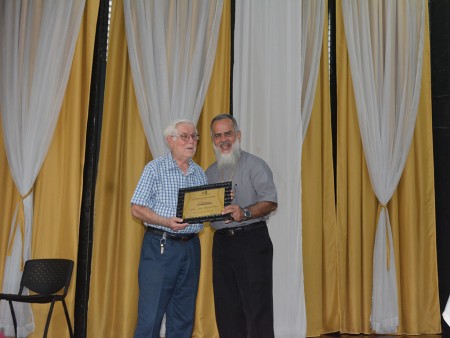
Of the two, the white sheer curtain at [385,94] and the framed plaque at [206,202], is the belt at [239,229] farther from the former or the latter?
the white sheer curtain at [385,94]

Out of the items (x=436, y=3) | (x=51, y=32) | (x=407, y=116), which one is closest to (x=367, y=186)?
(x=407, y=116)

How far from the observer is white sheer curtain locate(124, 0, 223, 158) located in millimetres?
4984

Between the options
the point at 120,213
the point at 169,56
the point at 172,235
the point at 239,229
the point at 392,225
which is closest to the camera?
the point at 172,235

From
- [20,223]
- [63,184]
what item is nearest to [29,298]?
[20,223]

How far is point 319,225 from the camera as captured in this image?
5.42 meters

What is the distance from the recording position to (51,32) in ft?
16.0

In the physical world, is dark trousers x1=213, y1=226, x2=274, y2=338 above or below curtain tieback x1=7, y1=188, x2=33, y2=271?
below

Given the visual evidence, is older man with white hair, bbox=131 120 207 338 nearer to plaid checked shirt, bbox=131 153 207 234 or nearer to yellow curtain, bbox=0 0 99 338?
plaid checked shirt, bbox=131 153 207 234

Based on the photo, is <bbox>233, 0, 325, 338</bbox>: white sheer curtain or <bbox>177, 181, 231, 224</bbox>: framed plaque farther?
<bbox>233, 0, 325, 338</bbox>: white sheer curtain

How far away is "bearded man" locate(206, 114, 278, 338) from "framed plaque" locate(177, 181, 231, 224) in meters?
0.10

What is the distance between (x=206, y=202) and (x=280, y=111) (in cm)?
206

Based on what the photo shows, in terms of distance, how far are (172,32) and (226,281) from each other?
2543 millimetres

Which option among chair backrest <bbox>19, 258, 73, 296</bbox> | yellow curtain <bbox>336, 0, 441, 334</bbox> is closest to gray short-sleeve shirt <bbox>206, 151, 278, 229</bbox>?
chair backrest <bbox>19, 258, 73, 296</bbox>

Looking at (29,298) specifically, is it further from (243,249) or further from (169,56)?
(169,56)
